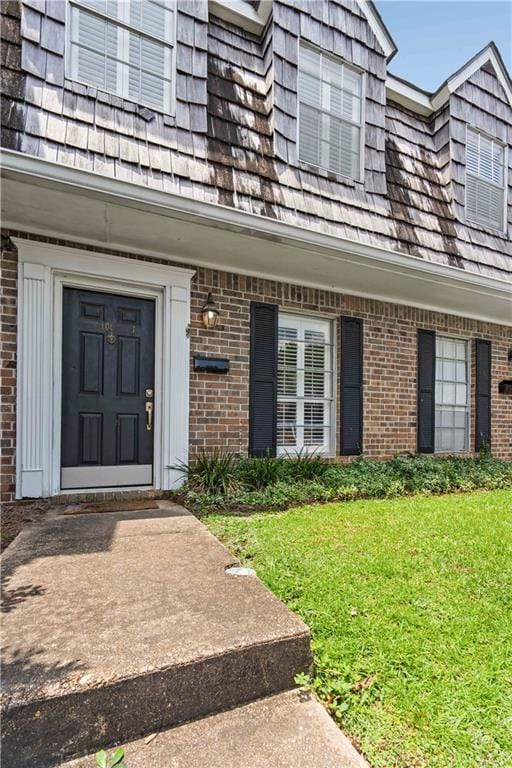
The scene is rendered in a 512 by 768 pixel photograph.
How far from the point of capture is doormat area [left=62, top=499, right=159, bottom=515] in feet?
11.9

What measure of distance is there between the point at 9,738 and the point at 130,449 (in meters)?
3.16

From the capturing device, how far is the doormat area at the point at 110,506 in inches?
142

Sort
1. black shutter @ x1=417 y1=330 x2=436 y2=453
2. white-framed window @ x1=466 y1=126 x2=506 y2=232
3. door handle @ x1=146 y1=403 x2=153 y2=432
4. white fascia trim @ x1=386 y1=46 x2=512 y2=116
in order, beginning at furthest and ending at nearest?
black shutter @ x1=417 y1=330 x2=436 y2=453, white-framed window @ x1=466 y1=126 x2=506 y2=232, white fascia trim @ x1=386 y1=46 x2=512 y2=116, door handle @ x1=146 y1=403 x2=153 y2=432

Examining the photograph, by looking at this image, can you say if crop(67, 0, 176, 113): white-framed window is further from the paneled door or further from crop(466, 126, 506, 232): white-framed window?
crop(466, 126, 506, 232): white-framed window

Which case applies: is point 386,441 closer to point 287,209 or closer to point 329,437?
point 329,437

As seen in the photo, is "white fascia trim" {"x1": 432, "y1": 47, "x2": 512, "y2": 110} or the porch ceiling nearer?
the porch ceiling

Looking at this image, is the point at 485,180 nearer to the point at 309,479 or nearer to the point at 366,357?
the point at 366,357

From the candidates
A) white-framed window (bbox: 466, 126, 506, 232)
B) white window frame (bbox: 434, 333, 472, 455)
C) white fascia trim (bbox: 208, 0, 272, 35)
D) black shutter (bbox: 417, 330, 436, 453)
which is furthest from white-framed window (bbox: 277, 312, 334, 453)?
white fascia trim (bbox: 208, 0, 272, 35)

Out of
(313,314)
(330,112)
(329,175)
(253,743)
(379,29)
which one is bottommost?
(253,743)

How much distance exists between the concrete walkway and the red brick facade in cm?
224

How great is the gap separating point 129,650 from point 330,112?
213 inches

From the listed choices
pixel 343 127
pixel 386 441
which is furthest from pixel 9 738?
pixel 343 127

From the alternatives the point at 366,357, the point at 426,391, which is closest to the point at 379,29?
the point at 366,357

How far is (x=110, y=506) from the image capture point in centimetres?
384
